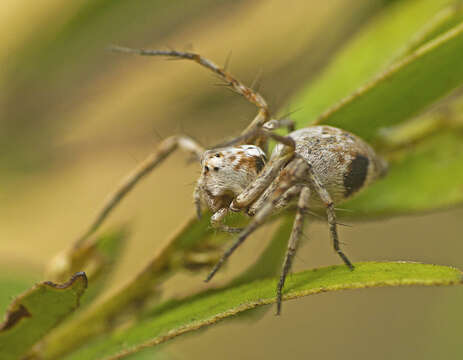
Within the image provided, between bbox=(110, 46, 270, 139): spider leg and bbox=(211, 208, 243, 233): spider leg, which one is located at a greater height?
bbox=(110, 46, 270, 139): spider leg

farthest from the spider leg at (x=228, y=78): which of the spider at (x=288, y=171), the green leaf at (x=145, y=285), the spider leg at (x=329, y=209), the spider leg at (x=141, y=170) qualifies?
the green leaf at (x=145, y=285)

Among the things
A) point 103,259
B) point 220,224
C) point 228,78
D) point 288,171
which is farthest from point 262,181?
point 103,259

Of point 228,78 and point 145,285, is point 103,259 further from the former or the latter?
point 228,78

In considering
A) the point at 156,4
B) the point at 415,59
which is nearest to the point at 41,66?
the point at 156,4

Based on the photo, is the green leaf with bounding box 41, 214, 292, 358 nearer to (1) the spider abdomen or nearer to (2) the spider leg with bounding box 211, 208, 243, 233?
(2) the spider leg with bounding box 211, 208, 243, 233

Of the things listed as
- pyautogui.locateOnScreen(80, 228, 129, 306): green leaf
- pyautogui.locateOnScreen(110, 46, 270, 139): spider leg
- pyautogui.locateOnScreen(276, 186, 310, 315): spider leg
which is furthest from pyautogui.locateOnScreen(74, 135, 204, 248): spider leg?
pyautogui.locateOnScreen(276, 186, 310, 315): spider leg
